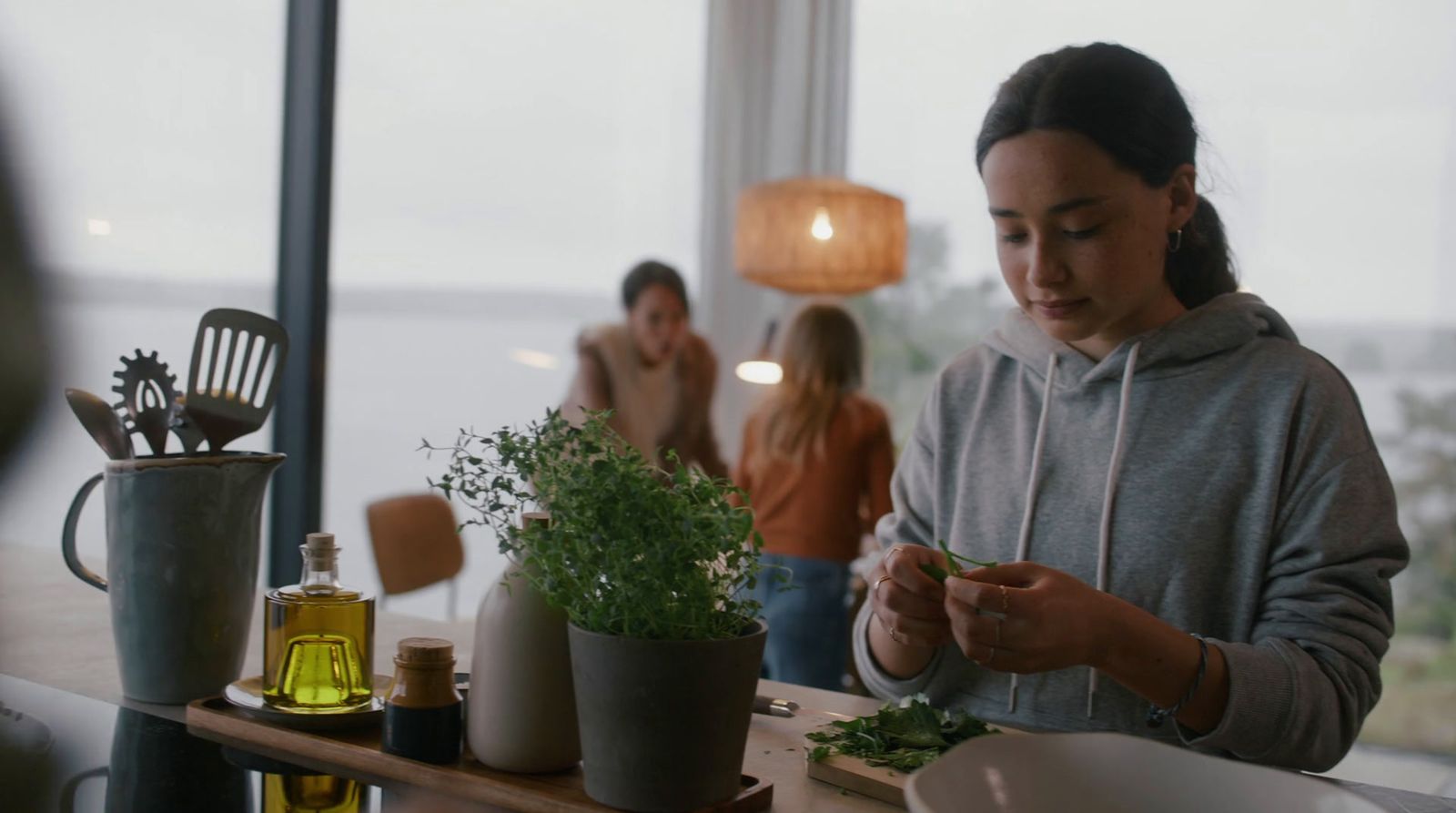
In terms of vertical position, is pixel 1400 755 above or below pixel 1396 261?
below

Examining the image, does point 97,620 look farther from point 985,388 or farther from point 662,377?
point 662,377

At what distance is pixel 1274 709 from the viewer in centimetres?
106

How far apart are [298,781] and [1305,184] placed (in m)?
3.84

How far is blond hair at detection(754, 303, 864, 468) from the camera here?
136 inches

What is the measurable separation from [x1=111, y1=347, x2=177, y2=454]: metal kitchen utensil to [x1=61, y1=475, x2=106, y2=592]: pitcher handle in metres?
0.07

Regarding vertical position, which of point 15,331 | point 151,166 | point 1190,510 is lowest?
point 1190,510

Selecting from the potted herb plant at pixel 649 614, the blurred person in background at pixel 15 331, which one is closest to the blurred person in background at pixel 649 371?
the potted herb plant at pixel 649 614

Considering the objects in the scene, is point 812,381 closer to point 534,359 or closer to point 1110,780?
point 534,359

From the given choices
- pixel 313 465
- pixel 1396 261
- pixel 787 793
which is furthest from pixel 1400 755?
pixel 787 793

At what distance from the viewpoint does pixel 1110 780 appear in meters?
0.79

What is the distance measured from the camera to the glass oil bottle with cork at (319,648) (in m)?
1.06

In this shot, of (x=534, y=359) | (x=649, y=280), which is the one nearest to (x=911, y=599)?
(x=649, y=280)

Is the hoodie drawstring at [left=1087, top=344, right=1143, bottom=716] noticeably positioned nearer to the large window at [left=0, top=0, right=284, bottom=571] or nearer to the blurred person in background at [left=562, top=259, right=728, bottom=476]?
the large window at [left=0, top=0, right=284, bottom=571]

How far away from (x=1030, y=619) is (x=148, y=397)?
0.82m
